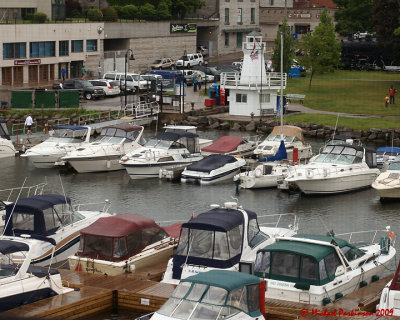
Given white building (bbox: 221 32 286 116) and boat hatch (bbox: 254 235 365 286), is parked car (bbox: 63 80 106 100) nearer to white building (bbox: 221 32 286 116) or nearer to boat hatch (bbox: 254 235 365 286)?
white building (bbox: 221 32 286 116)

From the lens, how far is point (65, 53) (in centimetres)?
7775

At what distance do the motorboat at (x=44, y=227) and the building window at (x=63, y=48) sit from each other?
51.7 m

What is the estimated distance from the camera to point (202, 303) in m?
18.3

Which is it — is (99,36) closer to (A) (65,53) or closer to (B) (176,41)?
(A) (65,53)

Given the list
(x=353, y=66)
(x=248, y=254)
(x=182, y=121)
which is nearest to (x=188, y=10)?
(x=353, y=66)

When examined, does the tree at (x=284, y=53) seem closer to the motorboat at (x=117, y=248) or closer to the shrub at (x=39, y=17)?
the shrub at (x=39, y=17)

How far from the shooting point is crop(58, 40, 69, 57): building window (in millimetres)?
76944

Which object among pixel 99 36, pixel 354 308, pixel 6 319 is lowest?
pixel 354 308

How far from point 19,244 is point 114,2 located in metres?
76.6

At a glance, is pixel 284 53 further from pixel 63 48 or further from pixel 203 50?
pixel 203 50

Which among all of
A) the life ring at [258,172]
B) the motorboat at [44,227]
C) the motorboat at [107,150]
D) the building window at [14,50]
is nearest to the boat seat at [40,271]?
the motorboat at [44,227]

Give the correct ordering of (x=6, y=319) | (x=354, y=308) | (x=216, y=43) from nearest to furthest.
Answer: (x=6, y=319) < (x=354, y=308) < (x=216, y=43)

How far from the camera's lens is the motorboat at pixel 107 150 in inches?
1724

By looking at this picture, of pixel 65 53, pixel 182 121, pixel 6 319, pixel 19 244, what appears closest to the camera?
pixel 6 319
